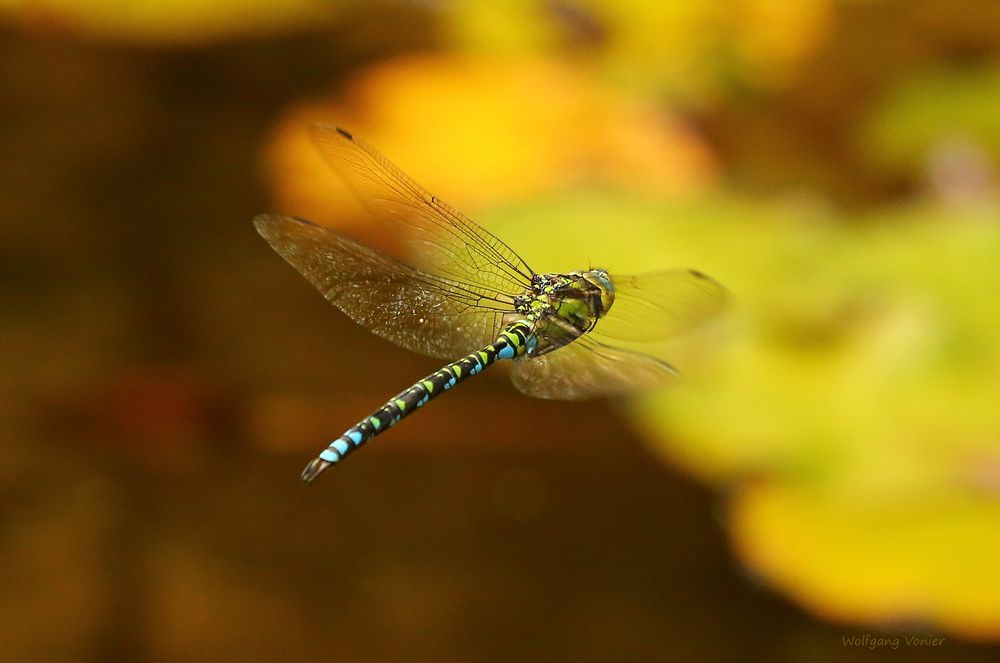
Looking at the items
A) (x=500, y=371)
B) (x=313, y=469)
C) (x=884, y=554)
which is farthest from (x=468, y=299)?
(x=500, y=371)

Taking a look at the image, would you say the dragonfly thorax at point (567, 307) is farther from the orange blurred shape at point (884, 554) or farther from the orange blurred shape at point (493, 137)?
the orange blurred shape at point (493, 137)

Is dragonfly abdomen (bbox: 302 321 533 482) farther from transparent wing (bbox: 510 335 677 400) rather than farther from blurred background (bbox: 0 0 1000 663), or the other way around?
blurred background (bbox: 0 0 1000 663)

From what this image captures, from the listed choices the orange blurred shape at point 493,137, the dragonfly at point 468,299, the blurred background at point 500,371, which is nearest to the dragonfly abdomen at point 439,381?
the dragonfly at point 468,299

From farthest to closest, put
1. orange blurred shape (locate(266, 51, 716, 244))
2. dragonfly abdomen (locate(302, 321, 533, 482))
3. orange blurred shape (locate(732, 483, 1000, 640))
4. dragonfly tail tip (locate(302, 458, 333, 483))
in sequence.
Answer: orange blurred shape (locate(266, 51, 716, 244)) → orange blurred shape (locate(732, 483, 1000, 640)) → dragonfly abdomen (locate(302, 321, 533, 482)) → dragonfly tail tip (locate(302, 458, 333, 483))

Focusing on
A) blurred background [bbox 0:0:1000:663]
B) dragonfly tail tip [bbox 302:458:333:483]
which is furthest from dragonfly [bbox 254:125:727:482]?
blurred background [bbox 0:0:1000:663]

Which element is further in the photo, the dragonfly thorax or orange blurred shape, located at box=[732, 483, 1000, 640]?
orange blurred shape, located at box=[732, 483, 1000, 640]

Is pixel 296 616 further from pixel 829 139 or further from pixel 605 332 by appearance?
pixel 829 139

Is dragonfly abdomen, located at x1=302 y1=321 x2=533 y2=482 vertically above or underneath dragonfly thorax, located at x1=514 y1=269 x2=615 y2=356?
underneath
